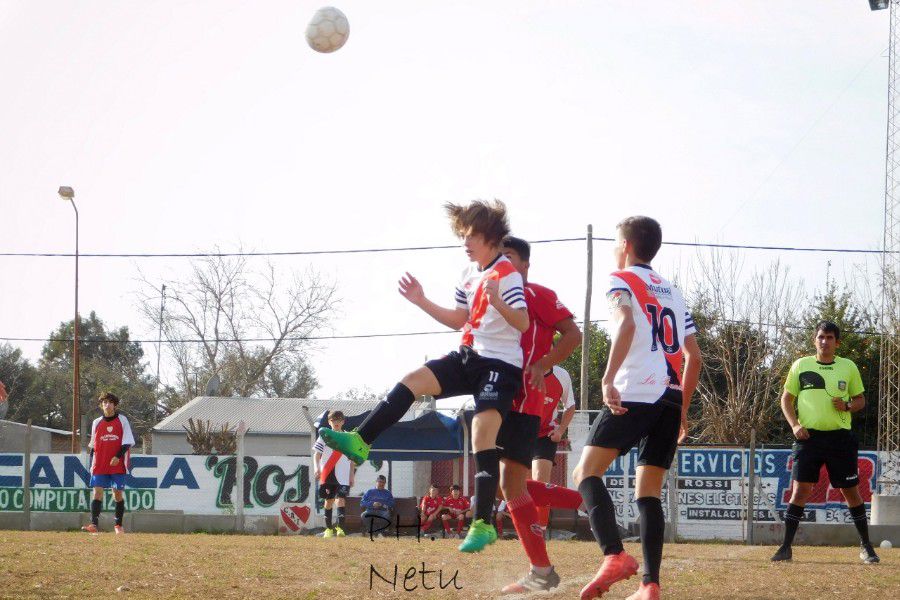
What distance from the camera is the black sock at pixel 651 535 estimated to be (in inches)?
218

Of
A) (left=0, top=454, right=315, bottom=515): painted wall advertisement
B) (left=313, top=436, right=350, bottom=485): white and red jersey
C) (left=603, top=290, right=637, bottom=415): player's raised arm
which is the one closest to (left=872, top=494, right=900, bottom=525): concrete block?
(left=313, top=436, right=350, bottom=485): white and red jersey

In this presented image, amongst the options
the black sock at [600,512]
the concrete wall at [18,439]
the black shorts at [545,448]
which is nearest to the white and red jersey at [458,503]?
the black shorts at [545,448]

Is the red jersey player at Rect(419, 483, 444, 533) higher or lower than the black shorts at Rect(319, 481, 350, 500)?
lower

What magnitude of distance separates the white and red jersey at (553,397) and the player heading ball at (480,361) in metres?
1.89

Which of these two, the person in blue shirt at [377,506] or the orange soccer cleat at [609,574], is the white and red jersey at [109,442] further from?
the orange soccer cleat at [609,574]

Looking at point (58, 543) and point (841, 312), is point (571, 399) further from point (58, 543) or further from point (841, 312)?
point (841, 312)

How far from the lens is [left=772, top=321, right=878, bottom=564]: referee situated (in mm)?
9883

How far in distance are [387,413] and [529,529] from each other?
1116 millimetres

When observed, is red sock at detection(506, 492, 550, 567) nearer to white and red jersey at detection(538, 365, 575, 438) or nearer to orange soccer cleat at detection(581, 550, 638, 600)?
orange soccer cleat at detection(581, 550, 638, 600)

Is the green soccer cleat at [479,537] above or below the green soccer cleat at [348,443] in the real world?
below

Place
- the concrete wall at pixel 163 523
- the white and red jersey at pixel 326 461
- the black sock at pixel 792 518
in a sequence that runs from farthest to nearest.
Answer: the concrete wall at pixel 163 523
the white and red jersey at pixel 326 461
the black sock at pixel 792 518

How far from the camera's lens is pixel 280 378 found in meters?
60.8

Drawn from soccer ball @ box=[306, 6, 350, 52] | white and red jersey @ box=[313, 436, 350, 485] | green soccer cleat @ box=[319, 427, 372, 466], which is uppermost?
soccer ball @ box=[306, 6, 350, 52]

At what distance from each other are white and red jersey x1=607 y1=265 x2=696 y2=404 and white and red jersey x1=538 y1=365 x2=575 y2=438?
2.51 m
